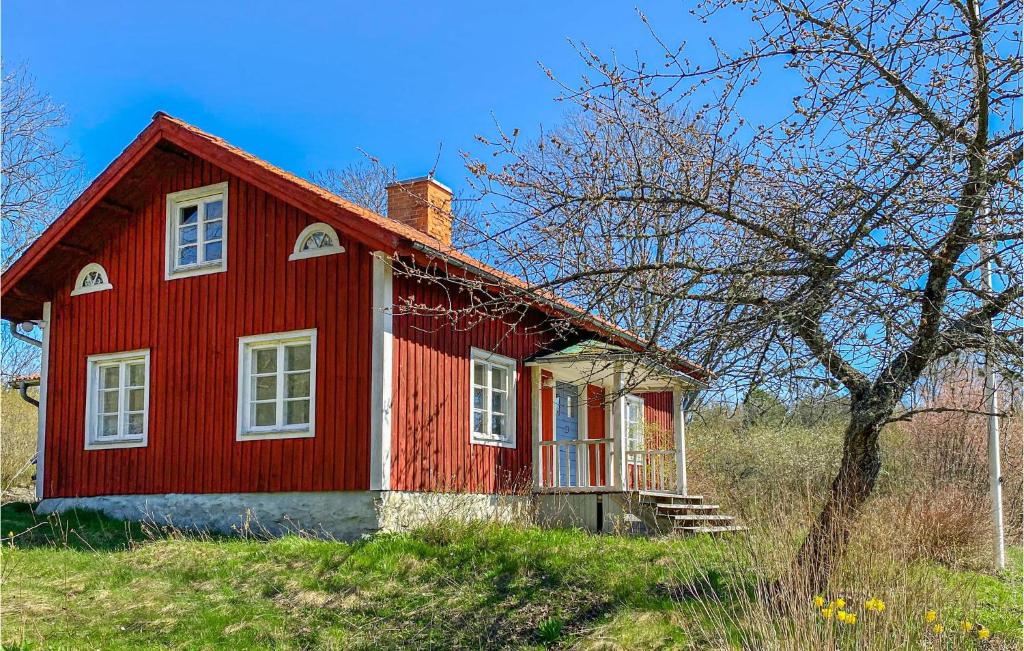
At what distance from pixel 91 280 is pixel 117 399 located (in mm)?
1835

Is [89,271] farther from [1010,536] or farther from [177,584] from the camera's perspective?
[1010,536]

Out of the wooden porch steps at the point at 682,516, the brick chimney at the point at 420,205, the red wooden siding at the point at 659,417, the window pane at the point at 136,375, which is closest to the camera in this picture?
the wooden porch steps at the point at 682,516

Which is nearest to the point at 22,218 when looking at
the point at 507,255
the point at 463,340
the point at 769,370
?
the point at 463,340

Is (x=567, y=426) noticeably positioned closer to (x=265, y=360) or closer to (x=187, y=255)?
(x=265, y=360)

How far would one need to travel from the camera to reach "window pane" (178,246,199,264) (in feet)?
45.9

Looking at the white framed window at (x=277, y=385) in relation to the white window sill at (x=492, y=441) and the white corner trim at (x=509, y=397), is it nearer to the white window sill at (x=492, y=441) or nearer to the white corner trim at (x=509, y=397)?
the white corner trim at (x=509, y=397)

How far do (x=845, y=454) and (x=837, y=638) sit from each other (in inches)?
79.3

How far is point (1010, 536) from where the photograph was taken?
48.3ft

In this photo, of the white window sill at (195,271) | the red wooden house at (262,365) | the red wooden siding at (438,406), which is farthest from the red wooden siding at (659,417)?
the white window sill at (195,271)

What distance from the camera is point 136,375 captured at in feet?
46.8

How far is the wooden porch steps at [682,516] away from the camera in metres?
13.3

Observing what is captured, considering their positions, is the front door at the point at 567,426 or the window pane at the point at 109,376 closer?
the window pane at the point at 109,376

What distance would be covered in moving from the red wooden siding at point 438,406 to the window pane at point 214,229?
3072mm

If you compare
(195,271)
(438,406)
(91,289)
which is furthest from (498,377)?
(91,289)
